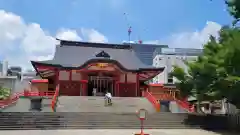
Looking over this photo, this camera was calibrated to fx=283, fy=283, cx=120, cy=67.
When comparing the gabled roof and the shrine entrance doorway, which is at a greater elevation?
the gabled roof

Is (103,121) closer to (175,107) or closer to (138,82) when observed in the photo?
(175,107)

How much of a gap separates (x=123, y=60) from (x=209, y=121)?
20.2 meters

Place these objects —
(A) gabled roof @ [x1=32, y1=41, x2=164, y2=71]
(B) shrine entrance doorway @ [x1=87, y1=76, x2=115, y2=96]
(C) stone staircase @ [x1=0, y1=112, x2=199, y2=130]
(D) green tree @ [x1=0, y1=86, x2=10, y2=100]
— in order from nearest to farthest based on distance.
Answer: (C) stone staircase @ [x1=0, y1=112, x2=199, y2=130] < (D) green tree @ [x1=0, y1=86, x2=10, y2=100] < (B) shrine entrance doorway @ [x1=87, y1=76, x2=115, y2=96] < (A) gabled roof @ [x1=32, y1=41, x2=164, y2=71]

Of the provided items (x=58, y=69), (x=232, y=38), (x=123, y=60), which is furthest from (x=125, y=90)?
(x=232, y=38)

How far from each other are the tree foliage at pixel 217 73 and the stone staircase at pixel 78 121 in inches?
111

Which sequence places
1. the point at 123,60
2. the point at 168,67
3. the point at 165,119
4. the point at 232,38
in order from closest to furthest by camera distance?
1. the point at 232,38
2. the point at 165,119
3. the point at 123,60
4. the point at 168,67

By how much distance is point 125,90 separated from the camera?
35594 mm

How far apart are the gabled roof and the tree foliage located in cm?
1422

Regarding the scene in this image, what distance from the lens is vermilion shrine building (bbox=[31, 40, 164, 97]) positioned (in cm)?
3394

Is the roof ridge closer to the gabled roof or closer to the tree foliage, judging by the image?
the gabled roof

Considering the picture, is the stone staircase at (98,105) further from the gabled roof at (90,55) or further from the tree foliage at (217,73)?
the gabled roof at (90,55)

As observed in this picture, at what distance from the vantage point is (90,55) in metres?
39.3

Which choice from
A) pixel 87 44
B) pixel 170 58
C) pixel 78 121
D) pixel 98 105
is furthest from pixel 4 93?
pixel 170 58

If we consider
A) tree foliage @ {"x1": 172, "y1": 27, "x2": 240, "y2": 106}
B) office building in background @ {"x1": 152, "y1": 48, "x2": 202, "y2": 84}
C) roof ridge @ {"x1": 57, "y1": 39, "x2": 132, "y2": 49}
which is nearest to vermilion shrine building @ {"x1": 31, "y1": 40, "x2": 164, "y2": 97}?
roof ridge @ {"x1": 57, "y1": 39, "x2": 132, "y2": 49}
